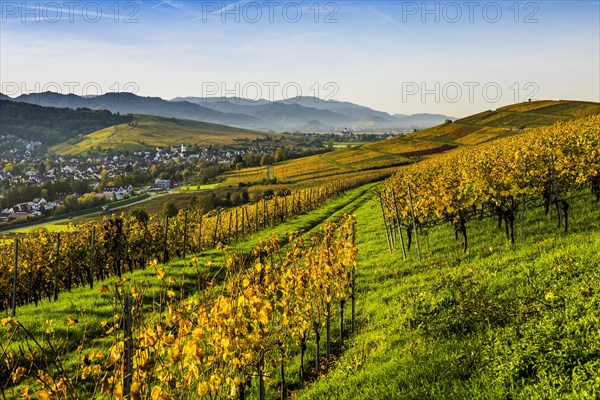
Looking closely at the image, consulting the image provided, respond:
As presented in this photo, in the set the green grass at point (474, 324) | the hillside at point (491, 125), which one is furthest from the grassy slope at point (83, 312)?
the hillside at point (491, 125)

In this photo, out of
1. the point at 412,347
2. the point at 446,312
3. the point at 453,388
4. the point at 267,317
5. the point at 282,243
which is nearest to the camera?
the point at 267,317

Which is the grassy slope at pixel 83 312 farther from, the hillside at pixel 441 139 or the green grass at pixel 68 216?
the green grass at pixel 68 216

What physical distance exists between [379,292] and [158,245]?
1996cm

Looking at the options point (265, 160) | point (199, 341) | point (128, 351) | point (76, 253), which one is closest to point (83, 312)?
point (76, 253)

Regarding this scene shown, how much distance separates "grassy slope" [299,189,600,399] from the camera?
19.1 ft

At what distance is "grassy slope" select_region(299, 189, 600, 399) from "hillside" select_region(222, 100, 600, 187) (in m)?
75.4

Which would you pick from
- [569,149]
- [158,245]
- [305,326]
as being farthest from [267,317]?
[158,245]

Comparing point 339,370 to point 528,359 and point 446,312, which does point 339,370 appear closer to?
point 446,312

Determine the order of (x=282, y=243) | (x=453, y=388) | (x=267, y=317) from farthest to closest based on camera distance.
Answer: (x=282, y=243) < (x=453, y=388) < (x=267, y=317)

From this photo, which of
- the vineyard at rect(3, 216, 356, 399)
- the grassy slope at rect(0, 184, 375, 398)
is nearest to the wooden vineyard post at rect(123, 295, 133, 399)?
the vineyard at rect(3, 216, 356, 399)

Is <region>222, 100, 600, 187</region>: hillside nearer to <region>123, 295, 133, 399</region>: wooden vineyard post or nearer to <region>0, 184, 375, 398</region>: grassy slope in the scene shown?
<region>0, 184, 375, 398</region>: grassy slope

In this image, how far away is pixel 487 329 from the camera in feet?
25.7

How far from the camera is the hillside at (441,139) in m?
92.9

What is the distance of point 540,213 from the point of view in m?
18.6
